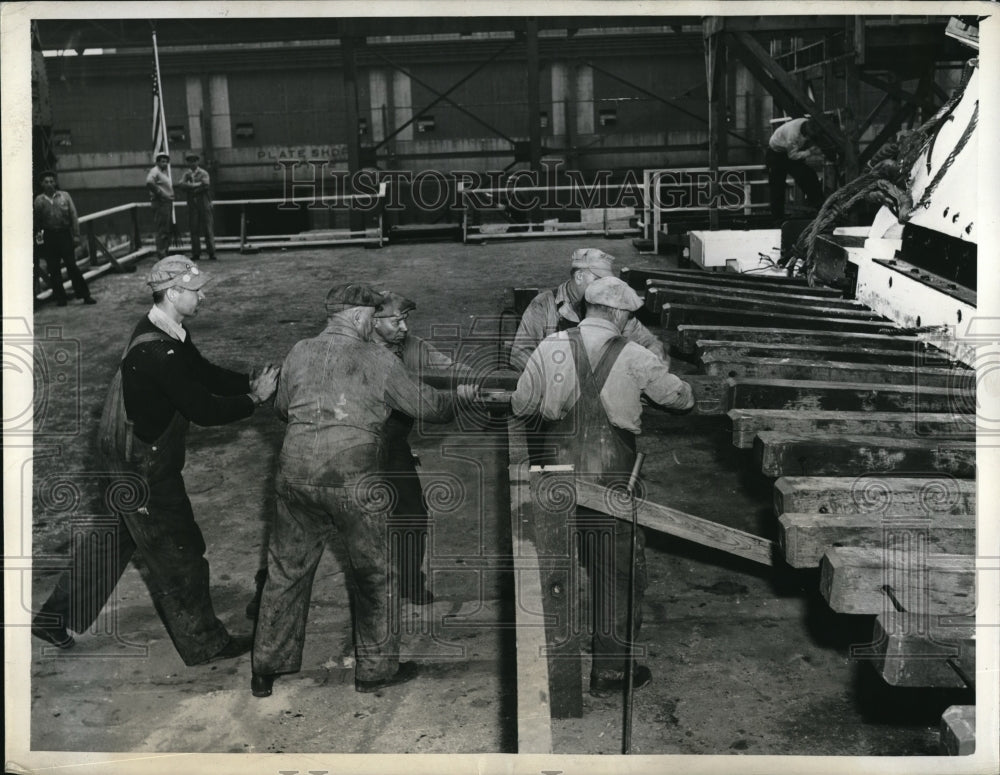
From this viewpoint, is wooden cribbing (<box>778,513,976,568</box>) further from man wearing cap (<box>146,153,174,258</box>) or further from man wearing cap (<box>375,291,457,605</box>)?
man wearing cap (<box>146,153,174,258</box>)

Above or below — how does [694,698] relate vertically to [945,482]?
below

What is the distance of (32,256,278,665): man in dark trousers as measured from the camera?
15.5ft

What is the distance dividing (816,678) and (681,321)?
2314mm

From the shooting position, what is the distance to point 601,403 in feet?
15.8

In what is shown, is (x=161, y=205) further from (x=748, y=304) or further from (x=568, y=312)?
(x=748, y=304)

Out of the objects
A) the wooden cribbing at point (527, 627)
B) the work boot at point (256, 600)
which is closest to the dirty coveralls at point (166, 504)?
the work boot at point (256, 600)

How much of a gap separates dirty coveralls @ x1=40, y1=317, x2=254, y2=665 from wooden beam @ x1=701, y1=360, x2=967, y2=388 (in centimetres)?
256

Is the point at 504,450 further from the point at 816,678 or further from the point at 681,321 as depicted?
the point at 816,678

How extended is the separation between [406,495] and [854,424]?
7.70 feet

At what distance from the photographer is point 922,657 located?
3.47m

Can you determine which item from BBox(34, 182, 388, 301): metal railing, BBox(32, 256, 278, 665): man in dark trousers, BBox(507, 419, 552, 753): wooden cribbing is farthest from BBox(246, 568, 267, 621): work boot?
BBox(34, 182, 388, 301): metal railing

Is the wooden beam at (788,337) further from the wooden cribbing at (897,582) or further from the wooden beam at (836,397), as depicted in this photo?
the wooden cribbing at (897,582)

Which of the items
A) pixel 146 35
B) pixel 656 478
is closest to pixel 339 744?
pixel 656 478

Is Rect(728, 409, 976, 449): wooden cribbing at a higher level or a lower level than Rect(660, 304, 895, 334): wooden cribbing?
lower
